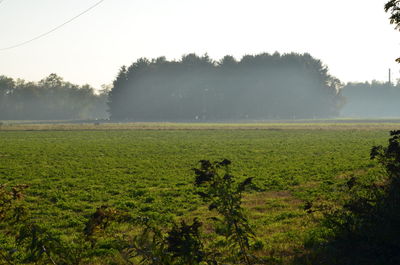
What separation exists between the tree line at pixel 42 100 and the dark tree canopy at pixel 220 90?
43.3 meters

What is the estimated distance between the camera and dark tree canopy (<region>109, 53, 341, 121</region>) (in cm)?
12862

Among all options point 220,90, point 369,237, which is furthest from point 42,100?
point 369,237

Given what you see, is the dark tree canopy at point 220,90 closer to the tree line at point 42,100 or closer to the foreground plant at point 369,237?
the tree line at point 42,100

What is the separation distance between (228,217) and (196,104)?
12572cm

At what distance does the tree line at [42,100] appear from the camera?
16338cm

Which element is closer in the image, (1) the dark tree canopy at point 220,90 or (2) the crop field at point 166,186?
(2) the crop field at point 166,186

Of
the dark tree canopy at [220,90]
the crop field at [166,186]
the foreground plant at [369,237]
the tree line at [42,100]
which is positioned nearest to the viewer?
the foreground plant at [369,237]

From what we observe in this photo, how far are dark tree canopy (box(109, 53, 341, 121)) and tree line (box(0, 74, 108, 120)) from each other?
43.3m

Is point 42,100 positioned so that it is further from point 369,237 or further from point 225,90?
point 369,237

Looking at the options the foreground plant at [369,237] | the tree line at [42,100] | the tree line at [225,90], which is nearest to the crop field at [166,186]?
the foreground plant at [369,237]

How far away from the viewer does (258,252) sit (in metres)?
7.99

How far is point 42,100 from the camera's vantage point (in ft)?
559

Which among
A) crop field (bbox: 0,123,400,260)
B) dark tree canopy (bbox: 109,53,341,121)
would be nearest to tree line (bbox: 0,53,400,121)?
dark tree canopy (bbox: 109,53,341,121)

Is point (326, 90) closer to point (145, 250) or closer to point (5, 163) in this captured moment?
point (5, 163)
